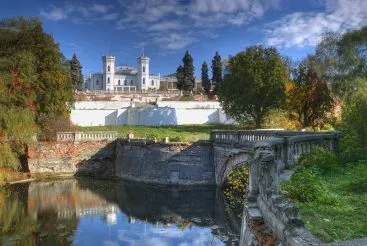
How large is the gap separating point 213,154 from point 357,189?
23109mm

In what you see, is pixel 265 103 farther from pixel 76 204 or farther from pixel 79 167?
pixel 76 204

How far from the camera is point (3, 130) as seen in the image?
30.7 metres

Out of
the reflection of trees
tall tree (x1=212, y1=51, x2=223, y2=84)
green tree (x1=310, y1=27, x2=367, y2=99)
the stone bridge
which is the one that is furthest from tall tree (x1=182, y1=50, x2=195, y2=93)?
the stone bridge

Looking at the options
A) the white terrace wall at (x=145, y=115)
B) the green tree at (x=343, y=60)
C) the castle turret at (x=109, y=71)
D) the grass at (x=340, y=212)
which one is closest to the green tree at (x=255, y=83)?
the green tree at (x=343, y=60)

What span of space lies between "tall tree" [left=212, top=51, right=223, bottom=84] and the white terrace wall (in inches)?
732

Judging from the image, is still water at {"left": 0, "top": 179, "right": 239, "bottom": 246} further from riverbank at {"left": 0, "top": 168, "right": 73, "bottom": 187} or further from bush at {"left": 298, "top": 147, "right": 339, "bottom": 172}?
bush at {"left": 298, "top": 147, "right": 339, "bottom": 172}

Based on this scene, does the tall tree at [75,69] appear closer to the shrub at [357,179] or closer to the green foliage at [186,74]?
the green foliage at [186,74]

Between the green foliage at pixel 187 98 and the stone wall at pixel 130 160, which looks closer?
the stone wall at pixel 130 160

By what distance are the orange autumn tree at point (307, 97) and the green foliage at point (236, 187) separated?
1497 cm

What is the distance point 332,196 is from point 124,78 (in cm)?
12828

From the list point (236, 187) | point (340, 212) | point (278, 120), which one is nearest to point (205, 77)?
point (278, 120)

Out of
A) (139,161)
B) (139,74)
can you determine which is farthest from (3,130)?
(139,74)

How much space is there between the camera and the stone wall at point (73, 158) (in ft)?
126

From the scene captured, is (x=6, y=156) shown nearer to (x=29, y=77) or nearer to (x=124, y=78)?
(x=29, y=77)
